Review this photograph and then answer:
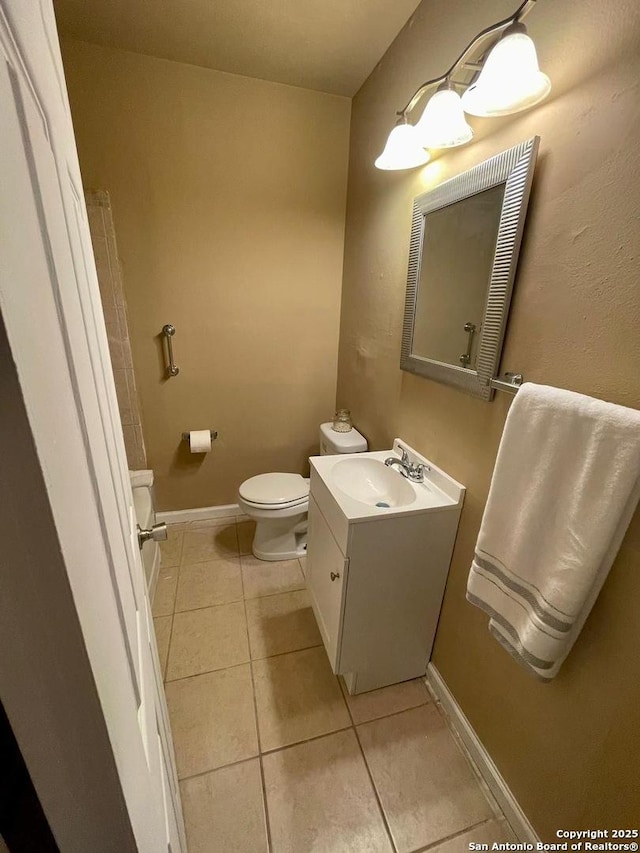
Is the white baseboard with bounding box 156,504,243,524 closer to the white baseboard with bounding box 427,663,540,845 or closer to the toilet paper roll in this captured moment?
the toilet paper roll

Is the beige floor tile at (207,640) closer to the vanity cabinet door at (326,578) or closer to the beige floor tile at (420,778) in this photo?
the vanity cabinet door at (326,578)

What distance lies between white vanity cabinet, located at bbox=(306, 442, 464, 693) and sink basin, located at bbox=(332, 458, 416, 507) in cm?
12

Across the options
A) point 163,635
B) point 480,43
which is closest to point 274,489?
point 163,635

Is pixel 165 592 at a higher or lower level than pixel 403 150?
lower

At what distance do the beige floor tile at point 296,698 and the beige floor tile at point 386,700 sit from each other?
0.14 ft

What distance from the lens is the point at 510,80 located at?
0.77 meters

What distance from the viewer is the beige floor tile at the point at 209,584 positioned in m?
1.73

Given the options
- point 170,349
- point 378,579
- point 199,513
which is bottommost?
point 199,513

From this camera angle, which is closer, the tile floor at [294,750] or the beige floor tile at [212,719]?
the tile floor at [294,750]

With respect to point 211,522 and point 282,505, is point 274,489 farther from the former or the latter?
point 211,522

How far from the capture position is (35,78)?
0.38 m

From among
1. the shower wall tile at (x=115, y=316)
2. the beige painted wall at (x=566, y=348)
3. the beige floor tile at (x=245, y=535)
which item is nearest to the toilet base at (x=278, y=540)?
the beige floor tile at (x=245, y=535)

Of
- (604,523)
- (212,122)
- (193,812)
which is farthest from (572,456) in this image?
(212,122)

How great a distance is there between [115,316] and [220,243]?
2.22 ft
